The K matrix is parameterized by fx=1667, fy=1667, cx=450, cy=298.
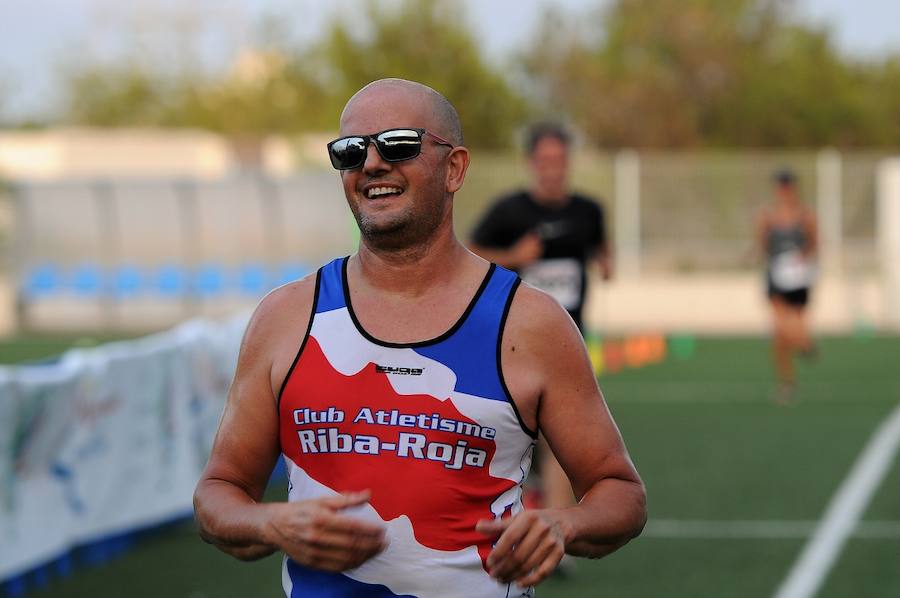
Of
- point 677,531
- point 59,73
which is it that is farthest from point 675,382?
point 59,73

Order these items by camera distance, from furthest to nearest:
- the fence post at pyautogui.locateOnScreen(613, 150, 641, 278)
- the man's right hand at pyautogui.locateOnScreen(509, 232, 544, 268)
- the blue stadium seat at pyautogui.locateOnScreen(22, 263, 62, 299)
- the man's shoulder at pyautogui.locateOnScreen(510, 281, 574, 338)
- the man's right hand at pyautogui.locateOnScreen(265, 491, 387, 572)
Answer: the blue stadium seat at pyautogui.locateOnScreen(22, 263, 62, 299) → the fence post at pyautogui.locateOnScreen(613, 150, 641, 278) → the man's right hand at pyautogui.locateOnScreen(509, 232, 544, 268) → the man's shoulder at pyautogui.locateOnScreen(510, 281, 574, 338) → the man's right hand at pyautogui.locateOnScreen(265, 491, 387, 572)

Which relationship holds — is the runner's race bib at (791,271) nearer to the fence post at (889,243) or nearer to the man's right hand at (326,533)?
the fence post at (889,243)

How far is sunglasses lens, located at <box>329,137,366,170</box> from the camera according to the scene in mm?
3436

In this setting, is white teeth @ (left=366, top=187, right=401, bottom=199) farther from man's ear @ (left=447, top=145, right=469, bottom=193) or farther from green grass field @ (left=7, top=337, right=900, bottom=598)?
green grass field @ (left=7, top=337, right=900, bottom=598)

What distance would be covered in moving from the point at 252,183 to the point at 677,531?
2529cm

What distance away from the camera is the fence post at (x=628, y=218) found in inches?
1211

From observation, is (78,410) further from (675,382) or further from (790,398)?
(675,382)

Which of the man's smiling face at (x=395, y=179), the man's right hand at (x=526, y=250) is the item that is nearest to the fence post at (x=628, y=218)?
the man's right hand at (x=526, y=250)

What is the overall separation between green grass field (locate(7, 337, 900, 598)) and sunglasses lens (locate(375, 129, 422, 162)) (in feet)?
16.1

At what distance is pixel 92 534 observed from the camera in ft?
29.3

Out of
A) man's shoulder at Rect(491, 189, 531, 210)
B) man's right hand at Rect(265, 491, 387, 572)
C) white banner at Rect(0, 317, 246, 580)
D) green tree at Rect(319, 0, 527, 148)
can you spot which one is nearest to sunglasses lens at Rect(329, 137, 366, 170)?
man's right hand at Rect(265, 491, 387, 572)

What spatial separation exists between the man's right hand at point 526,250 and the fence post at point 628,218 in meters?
21.8

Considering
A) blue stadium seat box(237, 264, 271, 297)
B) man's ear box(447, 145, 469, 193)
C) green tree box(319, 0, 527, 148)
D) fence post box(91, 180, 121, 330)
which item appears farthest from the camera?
green tree box(319, 0, 527, 148)

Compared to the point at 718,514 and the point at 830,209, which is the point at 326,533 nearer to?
the point at 718,514
